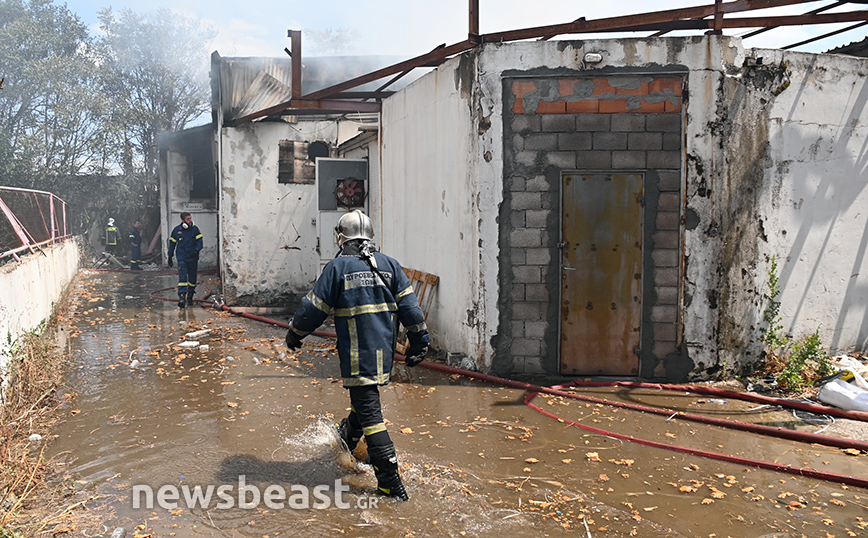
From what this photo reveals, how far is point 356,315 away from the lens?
377cm

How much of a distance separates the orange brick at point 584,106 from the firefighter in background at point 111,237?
1851 centimetres

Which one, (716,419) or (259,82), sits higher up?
(259,82)

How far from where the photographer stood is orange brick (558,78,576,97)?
20.4 feet

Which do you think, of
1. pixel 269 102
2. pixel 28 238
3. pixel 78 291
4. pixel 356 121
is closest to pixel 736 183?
pixel 356 121

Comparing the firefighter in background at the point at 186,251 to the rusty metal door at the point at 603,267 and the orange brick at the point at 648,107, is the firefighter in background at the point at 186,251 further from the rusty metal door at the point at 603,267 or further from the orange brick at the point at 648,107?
the orange brick at the point at 648,107

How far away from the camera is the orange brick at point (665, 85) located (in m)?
6.17

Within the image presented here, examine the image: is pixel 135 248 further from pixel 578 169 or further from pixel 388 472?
pixel 388 472

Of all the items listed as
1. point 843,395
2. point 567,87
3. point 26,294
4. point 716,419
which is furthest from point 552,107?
point 26,294

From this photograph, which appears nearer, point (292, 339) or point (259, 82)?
point (292, 339)

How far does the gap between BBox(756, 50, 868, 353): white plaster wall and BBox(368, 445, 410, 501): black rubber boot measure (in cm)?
485

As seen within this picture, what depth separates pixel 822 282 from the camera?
22.1ft

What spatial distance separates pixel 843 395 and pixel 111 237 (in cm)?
2095

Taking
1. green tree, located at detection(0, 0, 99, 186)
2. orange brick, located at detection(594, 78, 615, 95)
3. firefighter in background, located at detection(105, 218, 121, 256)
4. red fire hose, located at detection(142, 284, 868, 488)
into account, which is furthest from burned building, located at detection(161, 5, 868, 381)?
green tree, located at detection(0, 0, 99, 186)

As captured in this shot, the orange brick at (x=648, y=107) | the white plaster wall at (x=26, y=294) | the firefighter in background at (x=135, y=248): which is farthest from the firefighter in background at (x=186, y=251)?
the firefighter in background at (x=135, y=248)
